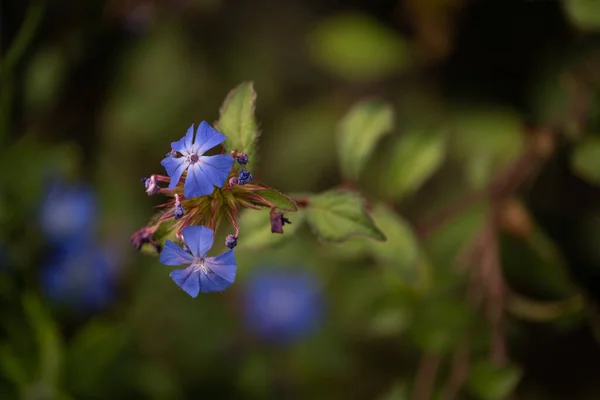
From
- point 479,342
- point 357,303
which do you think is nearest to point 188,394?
point 357,303

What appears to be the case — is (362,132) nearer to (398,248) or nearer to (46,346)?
(398,248)

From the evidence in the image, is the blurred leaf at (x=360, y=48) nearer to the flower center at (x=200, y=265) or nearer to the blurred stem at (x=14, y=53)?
the blurred stem at (x=14, y=53)

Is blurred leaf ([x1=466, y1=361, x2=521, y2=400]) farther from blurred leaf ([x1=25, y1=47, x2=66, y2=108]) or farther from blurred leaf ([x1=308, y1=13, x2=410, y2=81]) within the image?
blurred leaf ([x1=25, y1=47, x2=66, y2=108])

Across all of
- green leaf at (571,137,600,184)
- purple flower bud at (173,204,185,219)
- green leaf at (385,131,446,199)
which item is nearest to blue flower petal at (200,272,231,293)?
purple flower bud at (173,204,185,219)

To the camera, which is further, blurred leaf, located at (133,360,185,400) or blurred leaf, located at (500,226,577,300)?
blurred leaf, located at (133,360,185,400)

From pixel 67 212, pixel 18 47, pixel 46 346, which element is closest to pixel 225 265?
pixel 18 47

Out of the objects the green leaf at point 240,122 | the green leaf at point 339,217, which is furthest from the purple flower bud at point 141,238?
the green leaf at point 339,217
